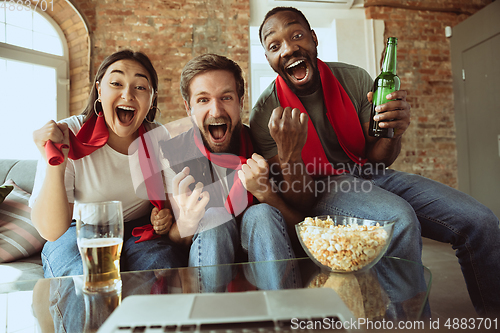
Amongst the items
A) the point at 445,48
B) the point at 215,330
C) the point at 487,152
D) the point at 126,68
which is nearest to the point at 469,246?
the point at 215,330

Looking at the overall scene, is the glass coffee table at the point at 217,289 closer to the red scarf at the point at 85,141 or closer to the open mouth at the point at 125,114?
the red scarf at the point at 85,141

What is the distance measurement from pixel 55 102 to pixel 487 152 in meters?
4.40

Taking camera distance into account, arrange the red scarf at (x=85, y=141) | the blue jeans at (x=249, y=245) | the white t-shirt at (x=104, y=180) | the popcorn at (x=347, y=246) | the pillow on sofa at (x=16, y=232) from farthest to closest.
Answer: the pillow on sofa at (x=16, y=232) < the white t-shirt at (x=104, y=180) < the red scarf at (x=85, y=141) < the blue jeans at (x=249, y=245) < the popcorn at (x=347, y=246)

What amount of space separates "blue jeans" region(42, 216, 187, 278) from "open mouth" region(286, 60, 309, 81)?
884mm

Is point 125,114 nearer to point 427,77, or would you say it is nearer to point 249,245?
point 249,245

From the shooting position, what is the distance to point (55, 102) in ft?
11.3

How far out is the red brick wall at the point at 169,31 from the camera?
334 centimetres

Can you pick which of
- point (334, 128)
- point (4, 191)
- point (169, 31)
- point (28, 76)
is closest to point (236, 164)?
point (334, 128)

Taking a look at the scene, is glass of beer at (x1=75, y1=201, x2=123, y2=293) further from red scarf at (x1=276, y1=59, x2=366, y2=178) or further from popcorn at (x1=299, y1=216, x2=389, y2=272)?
red scarf at (x1=276, y1=59, x2=366, y2=178)

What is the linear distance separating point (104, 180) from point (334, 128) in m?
0.95

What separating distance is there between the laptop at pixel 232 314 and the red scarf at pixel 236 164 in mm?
655

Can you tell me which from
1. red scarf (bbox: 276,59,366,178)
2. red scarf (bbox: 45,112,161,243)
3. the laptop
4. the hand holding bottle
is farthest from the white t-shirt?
the hand holding bottle

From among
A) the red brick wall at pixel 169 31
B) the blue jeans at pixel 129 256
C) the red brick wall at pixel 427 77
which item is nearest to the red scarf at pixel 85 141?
the blue jeans at pixel 129 256

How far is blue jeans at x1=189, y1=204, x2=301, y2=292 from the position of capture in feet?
2.74
